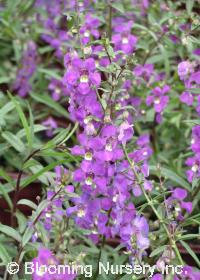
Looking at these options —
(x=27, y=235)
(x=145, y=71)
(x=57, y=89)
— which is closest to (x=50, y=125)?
(x=57, y=89)

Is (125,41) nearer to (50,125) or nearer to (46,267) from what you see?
(50,125)

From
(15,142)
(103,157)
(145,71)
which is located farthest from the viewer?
(145,71)

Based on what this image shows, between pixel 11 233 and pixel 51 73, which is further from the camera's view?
pixel 51 73

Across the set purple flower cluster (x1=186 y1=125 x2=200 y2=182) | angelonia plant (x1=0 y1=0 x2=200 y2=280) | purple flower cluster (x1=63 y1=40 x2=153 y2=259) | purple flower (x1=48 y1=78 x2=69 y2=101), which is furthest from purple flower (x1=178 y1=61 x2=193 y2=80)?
purple flower (x1=48 y1=78 x2=69 y2=101)

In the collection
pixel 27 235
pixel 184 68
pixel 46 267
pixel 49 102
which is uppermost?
pixel 49 102

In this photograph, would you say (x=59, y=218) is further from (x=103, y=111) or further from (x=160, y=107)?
(x=160, y=107)

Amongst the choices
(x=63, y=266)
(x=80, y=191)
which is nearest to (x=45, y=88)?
(x=80, y=191)

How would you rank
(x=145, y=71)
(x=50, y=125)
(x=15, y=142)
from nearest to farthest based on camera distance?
(x=15, y=142), (x=145, y=71), (x=50, y=125)

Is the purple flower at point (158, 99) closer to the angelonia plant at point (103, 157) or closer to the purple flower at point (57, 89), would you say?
the angelonia plant at point (103, 157)

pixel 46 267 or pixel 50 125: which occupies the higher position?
pixel 50 125
